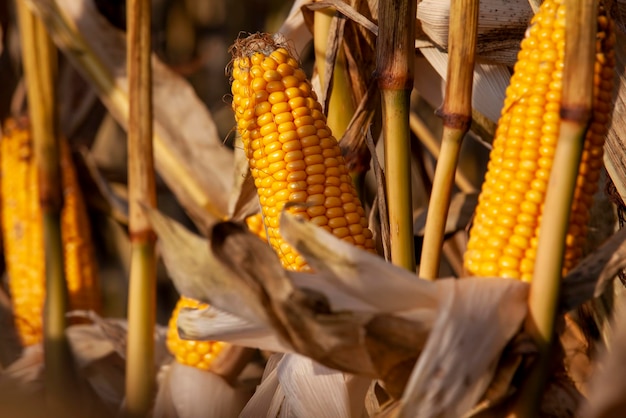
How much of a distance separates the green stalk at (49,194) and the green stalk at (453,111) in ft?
3.23

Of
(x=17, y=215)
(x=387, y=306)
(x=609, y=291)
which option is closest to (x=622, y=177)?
(x=609, y=291)

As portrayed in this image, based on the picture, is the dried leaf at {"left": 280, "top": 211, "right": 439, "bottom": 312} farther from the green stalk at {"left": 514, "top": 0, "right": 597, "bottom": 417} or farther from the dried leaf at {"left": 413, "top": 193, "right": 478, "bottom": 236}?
the dried leaf at {"left": 413, "top": 193, "right": 478, "bottom": 236}

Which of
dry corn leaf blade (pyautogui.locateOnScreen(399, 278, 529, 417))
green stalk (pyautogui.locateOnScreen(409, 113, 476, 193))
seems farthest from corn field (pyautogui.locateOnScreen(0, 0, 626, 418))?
green stalk (pyautogui.locateOnScreen(409, 113, 476, 193))

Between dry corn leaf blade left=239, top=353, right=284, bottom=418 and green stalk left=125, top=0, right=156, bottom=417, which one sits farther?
green stalk left=125, top=0, right=156, bottom=417

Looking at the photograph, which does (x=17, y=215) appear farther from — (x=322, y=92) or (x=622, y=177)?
(x=622, y=177)

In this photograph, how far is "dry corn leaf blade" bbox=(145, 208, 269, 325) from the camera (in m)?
0.72

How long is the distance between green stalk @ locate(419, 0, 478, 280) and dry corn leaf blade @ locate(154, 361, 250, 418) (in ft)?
1.93

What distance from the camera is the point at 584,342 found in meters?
0.97

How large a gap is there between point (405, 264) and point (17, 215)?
1241 mm

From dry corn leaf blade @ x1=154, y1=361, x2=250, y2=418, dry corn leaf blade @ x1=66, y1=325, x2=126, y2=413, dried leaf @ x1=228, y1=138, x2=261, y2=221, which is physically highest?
dried leaf @ x1=228, y1=138, x2=261, y2=221

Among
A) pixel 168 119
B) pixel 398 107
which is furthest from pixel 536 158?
pixel 168 119

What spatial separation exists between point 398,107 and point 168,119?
0.88 meters

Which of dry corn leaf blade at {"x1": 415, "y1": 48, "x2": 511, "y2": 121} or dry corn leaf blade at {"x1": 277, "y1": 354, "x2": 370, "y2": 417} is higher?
dry corn leaf blade at {"x1": 415, "y1": 48, "x2": 511, "y2": 121}

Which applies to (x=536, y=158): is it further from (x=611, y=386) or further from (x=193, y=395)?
(x=193, y=395)
